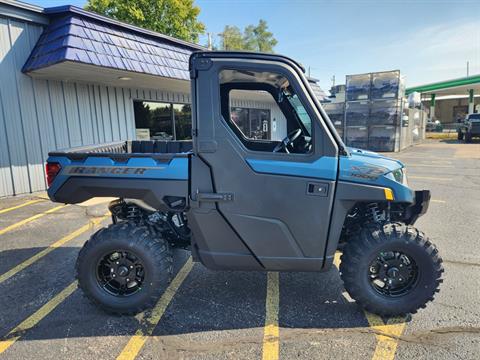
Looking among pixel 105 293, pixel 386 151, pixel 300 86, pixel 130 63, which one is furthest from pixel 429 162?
pixel 105 293

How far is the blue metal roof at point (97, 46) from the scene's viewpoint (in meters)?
6.78

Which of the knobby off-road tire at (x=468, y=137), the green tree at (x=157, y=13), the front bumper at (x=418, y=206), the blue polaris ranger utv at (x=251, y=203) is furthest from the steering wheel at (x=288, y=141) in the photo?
the knobby off-road tire at (x=468, y=137)

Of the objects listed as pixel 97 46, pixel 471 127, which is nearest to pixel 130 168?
pixel 97 46

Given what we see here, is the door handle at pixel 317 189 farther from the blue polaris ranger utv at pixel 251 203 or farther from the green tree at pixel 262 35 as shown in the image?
the green tree at pixel 262 35

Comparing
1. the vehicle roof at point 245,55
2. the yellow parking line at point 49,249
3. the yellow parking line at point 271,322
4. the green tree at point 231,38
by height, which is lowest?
the yellow parking line at point 271,322

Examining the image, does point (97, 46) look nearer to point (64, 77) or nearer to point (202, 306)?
point (64, 77)

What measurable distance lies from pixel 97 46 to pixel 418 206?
711 cm

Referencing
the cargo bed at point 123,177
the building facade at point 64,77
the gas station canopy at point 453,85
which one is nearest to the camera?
the cargo bed at point 123,177

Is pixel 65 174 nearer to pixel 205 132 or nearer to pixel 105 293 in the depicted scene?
pixel 105 293

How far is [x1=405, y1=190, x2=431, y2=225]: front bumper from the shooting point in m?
3.20

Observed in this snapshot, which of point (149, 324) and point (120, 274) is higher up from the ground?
point (120, 274)

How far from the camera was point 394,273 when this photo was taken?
3.02m

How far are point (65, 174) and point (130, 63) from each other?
539 cm

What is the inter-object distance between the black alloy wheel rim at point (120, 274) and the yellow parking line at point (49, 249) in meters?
1.66
